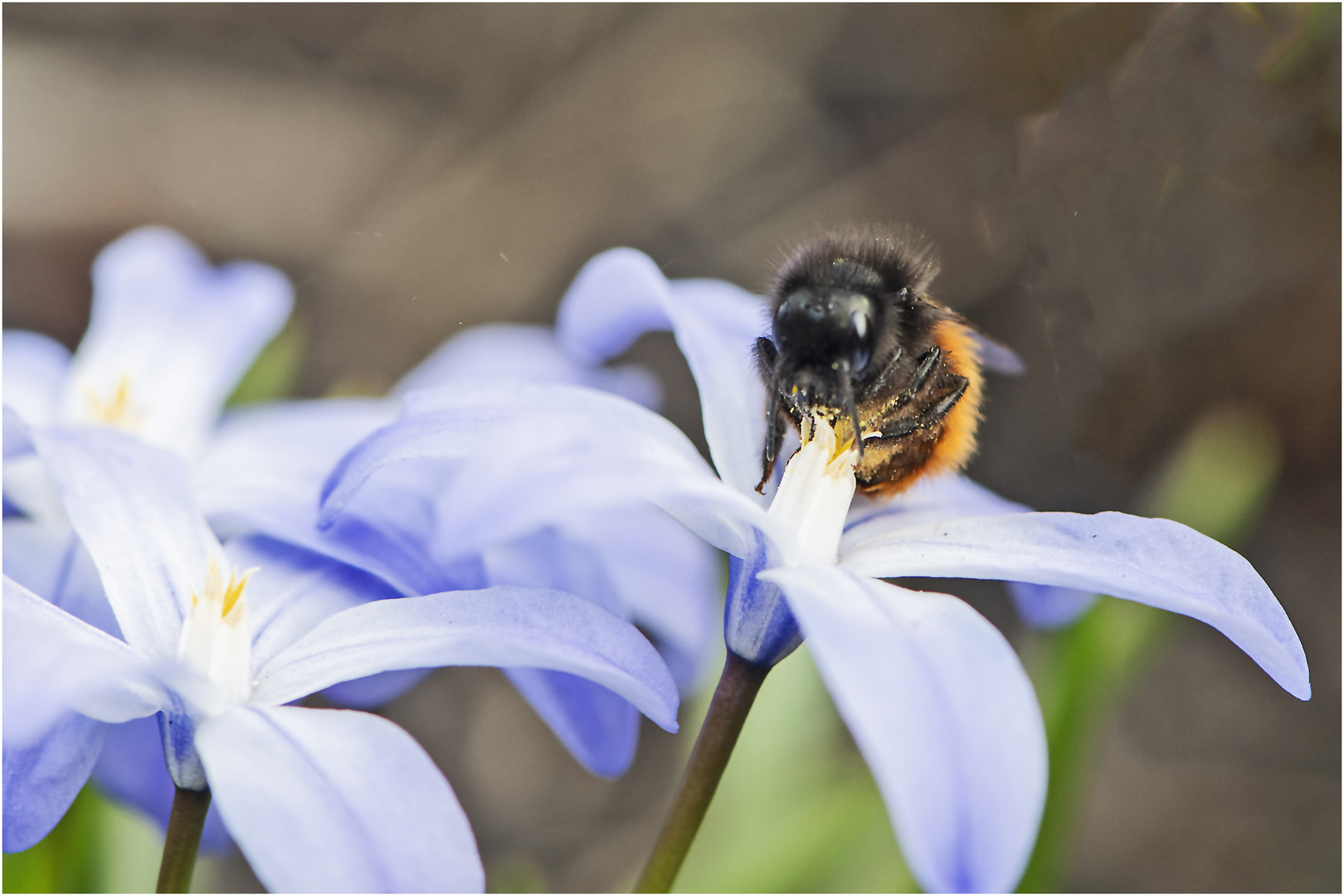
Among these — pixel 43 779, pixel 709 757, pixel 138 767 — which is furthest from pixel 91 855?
pixel 709 757

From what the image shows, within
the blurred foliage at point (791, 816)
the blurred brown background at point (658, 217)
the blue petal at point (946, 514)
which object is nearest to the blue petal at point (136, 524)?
the blue petal at point (946, 514)

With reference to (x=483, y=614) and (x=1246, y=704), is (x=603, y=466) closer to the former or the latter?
(x=483, y=614)

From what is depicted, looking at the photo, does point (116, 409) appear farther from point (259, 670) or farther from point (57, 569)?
point (259, 670)

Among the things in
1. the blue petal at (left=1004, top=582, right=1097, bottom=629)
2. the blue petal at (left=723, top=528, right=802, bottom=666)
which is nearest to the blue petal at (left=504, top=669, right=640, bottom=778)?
the blue petal at (left=723, top=528, right=802, bottom=666)

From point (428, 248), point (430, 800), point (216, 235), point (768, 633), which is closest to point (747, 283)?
point (428, 248)

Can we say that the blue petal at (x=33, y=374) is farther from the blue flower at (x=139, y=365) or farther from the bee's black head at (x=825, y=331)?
the bee's black head at (x=825, y=331)

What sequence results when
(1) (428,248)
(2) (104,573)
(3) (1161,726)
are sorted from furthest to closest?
(1) (428,248)
(3) (1161,726)
(2) (104,573)
